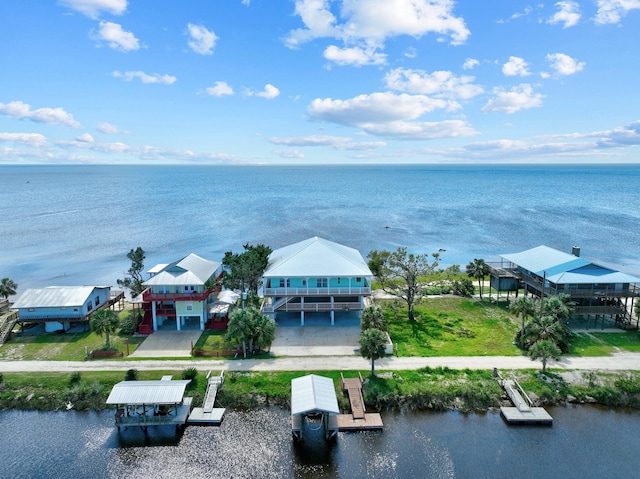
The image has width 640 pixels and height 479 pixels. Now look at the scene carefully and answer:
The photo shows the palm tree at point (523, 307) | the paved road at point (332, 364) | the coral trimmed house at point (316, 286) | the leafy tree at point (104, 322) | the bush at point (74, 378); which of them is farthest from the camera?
the coral trimmed house at point (316, 286)

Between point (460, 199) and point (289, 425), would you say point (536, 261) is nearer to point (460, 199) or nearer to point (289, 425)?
point (289, 425)

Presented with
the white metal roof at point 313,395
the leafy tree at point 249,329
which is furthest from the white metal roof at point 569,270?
the leafy tree at point 249,329

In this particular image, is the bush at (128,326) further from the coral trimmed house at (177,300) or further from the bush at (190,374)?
the bush at (190,374)

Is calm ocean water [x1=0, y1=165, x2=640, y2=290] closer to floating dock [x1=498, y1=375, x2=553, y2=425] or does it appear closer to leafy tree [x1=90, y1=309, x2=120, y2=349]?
leafy tree [x1=90, y1=309, x2=120, y2=349]

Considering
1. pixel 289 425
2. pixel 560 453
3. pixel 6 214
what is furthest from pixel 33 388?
pixel 6 214

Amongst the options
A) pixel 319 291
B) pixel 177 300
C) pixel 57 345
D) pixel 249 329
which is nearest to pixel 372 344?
pixel 249 329

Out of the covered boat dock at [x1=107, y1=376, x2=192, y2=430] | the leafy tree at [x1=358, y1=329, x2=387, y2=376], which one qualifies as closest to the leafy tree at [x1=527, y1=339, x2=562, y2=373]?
the leafy tree at [x1=358, y1=329, x2=387, y2=376]
